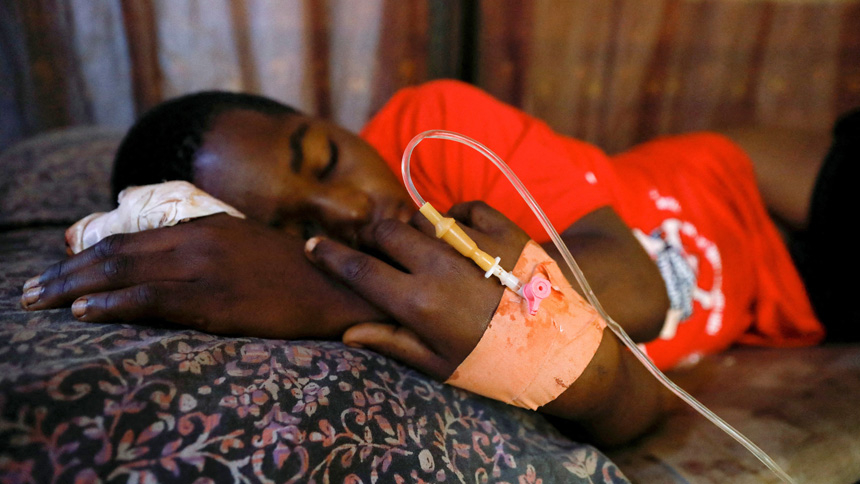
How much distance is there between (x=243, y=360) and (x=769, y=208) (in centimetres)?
134

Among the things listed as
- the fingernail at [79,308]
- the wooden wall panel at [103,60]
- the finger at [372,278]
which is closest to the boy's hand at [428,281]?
the finger at [372,278]

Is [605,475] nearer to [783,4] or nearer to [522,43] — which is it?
[522,43]

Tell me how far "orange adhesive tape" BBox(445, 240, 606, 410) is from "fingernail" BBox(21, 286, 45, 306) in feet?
1.67

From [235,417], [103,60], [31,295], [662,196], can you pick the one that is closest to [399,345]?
[235,417]

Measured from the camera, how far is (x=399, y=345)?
2.19ft

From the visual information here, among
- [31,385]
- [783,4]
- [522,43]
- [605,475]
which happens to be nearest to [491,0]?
[522,43]

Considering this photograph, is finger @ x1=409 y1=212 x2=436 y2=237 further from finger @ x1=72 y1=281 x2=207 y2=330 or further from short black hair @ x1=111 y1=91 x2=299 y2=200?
short black hair @ x1=111 y1=91 x2=299 y2=200

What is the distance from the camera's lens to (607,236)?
866 millimetres

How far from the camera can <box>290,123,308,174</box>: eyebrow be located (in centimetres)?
84

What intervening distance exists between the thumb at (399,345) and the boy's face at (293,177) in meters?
0.21

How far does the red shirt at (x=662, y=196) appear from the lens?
91cm

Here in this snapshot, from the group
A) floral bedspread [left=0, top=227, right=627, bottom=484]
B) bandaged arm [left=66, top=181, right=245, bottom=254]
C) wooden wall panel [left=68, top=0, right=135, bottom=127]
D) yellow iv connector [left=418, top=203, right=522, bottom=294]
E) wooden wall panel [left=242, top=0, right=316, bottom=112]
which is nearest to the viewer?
floral bedspread [left=0, top=227, right=627, bottom=484]

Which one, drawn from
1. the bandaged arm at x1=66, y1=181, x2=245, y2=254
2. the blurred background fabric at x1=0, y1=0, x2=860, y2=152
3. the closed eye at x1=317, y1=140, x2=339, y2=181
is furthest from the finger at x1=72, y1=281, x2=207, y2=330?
the blurred background fabric at x1=0, y1=0, x2=860, y2=152

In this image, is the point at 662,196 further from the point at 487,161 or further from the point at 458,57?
the point at 458,57
